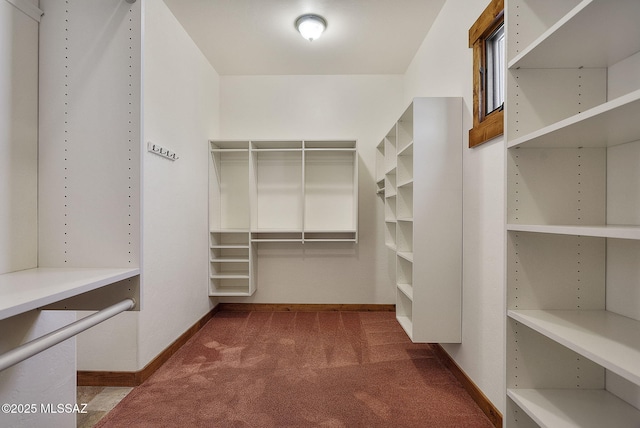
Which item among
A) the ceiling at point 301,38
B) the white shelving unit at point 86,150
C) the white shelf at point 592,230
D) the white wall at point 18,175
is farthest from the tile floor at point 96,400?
the ceiling at point 301,38

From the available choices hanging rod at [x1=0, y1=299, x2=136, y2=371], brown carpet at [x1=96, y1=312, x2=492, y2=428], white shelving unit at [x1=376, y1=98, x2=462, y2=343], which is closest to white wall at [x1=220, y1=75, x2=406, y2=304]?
brown carpet at [x1=96, y1=312, x2=492, y2=428]

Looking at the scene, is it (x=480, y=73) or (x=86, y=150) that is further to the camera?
(x=480, y=73)

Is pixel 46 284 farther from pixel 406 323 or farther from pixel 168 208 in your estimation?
pixel 406 323

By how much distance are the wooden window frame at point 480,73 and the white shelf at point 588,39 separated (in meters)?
0.62

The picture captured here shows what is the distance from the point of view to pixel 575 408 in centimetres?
96

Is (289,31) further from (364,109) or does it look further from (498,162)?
(498,162)

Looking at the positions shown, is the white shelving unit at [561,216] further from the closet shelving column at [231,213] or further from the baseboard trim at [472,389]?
the closet shelving column at [231,213]

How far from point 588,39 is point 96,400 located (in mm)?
3001

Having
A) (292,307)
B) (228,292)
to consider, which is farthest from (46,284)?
(292,307)

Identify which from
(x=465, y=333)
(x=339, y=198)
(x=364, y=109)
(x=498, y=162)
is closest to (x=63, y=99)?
(x=498, y=162)

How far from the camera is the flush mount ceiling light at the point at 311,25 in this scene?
2525mm

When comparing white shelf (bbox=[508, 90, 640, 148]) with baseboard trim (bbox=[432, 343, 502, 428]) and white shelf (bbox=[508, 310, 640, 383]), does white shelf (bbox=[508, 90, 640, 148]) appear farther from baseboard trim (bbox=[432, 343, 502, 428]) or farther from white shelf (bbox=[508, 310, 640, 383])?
baseboard trim (bbox=[432, 343, 502, 428])

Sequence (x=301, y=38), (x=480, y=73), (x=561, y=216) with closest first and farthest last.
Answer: (x=561, y=216)
(x=480, y=73)
(x=301, y=38)

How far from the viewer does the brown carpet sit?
1.70m
